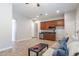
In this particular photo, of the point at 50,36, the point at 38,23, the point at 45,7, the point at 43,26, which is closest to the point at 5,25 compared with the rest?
the point at 45,7

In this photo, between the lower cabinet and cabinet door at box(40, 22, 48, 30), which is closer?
the lower cabinet

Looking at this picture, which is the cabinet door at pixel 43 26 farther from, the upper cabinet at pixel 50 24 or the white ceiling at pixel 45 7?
the white ceiling at pixel 45 7

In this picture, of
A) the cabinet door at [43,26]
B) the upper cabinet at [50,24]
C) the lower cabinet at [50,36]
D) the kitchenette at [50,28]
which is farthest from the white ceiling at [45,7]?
the cabinet door at [43,26]

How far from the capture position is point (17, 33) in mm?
6297

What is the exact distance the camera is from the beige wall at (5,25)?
350 cm

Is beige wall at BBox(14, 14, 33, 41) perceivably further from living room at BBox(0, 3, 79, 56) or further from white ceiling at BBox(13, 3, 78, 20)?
white ceiling at BBox(13, 3, 78, 20)

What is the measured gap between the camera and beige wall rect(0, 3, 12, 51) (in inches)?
138

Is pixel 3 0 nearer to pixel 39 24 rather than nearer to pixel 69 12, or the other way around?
pixel 69 12

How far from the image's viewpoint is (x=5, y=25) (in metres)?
3.64

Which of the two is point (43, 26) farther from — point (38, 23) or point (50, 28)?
point (38, 23)

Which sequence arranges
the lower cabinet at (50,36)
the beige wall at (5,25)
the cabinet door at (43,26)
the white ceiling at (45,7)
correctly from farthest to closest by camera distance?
the cabinet door at (43,26), the lower cabinet at (50,36), the white ceiling at (45,7), the beige wall at (5,25)

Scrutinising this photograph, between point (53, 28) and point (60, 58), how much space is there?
6638 millimetres

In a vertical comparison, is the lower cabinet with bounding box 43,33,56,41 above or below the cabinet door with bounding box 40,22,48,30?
below

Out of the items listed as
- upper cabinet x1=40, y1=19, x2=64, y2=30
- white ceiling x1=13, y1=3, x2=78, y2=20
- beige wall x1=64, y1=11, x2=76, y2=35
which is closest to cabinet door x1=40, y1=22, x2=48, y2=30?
upper cabinet x1=40, y1=19, x2=64, y2=30
